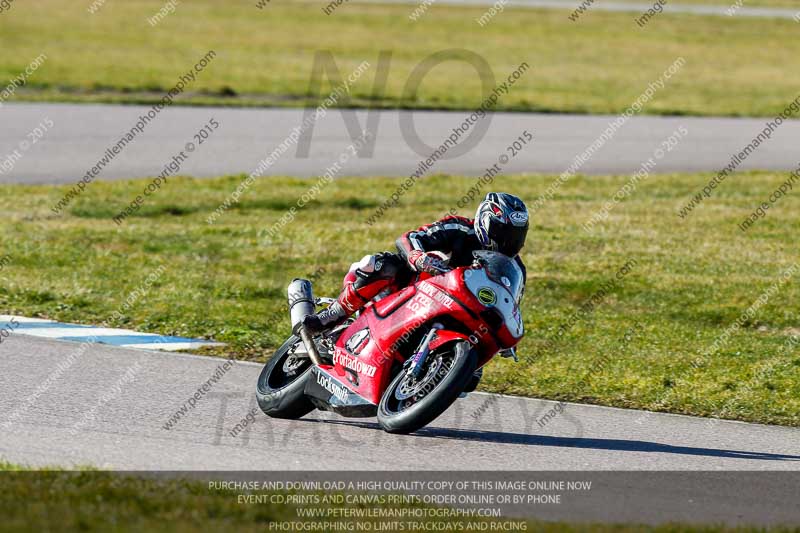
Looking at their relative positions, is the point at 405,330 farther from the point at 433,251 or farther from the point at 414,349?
the point at 433,251

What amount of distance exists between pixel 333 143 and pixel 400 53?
19.3m

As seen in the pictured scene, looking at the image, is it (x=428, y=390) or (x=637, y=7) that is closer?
(x=428, y=390)

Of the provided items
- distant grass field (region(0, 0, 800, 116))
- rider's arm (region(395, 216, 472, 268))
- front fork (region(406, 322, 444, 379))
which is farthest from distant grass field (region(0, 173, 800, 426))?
distant grass field (region(0, 0, 800, 116))

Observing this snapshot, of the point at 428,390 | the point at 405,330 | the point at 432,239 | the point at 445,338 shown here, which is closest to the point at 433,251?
the point at 432,239

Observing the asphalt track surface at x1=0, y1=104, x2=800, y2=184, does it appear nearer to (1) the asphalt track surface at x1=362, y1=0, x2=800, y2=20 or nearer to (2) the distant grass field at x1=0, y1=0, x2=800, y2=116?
(2) the distant grass field at x1=0, y1=0, x2=800, y2=116

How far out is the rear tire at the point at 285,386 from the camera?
8.32m

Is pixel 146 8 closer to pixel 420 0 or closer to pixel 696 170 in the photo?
pixel 420 0

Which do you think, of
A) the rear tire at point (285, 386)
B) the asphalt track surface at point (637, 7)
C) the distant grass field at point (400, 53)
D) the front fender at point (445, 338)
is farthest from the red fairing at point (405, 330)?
→ the asphalt track surface at point (637, 7)

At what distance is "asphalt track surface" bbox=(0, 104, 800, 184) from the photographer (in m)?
20.2

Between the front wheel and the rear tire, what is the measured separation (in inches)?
29.1

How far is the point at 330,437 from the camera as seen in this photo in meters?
7.89

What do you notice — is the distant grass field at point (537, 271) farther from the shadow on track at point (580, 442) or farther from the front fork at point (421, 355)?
the front fork at point (421, 355)

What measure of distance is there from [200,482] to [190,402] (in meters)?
2.31

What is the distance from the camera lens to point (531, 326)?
11.9 meters
